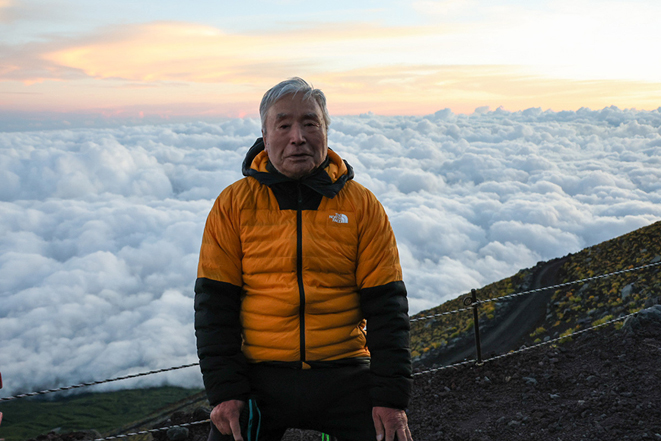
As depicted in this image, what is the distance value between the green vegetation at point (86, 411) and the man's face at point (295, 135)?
6890 centimetres

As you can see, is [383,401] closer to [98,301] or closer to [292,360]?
[292,360]

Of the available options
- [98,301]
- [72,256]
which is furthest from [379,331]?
[72,256]

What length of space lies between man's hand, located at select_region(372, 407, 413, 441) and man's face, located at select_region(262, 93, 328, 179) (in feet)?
3.30

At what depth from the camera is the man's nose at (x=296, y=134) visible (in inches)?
74.2

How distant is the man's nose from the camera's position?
1.89m

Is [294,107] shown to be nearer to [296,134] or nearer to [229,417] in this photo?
[296,134]

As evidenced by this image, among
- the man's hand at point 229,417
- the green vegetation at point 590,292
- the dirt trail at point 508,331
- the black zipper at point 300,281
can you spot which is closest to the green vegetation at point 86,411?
the green vegetation at point 590,292

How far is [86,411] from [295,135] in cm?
8411

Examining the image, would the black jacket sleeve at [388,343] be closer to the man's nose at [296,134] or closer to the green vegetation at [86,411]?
the man's nose at [296,134]

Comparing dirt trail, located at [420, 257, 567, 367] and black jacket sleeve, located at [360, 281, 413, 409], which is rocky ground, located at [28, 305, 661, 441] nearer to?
black jacket sleeve, located at [360, 281, 413, 409]

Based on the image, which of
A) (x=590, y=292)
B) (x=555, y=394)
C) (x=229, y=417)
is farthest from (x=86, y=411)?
(x=229, y=417)

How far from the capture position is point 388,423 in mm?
1812

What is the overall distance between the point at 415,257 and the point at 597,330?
488 ft

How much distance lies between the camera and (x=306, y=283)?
1.88 metres
